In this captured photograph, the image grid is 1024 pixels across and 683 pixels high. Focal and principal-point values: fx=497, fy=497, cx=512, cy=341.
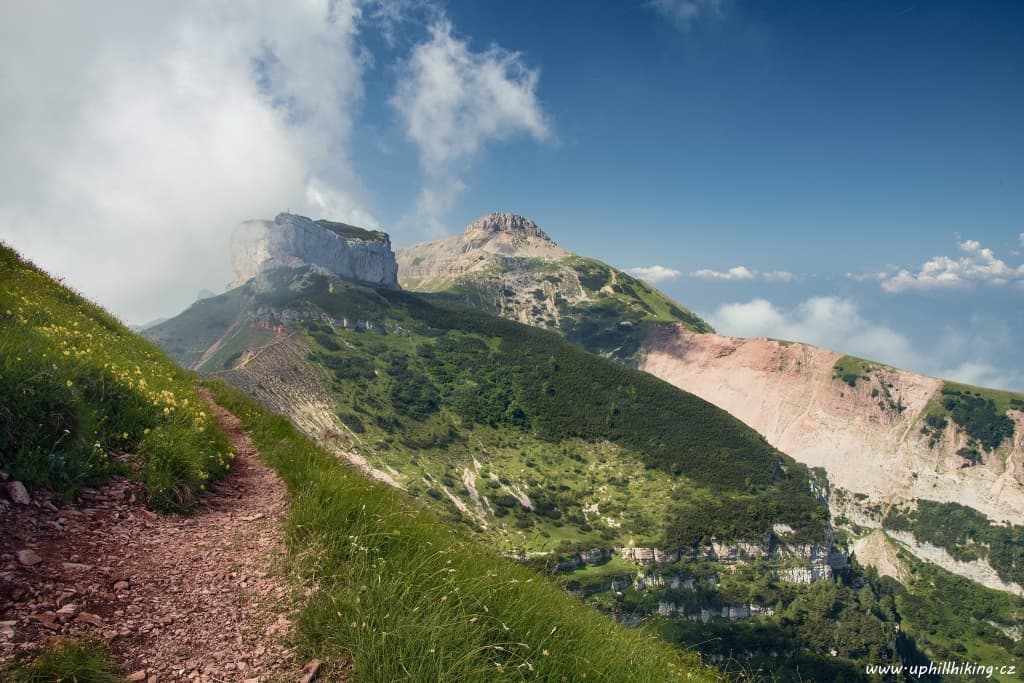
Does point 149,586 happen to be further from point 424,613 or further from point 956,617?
point 956,617

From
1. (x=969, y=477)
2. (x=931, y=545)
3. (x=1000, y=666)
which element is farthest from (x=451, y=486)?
(x=969, y=477)

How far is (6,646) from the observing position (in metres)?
3.52

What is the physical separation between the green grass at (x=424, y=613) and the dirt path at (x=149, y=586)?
41cm

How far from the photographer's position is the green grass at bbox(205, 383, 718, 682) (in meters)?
3.94

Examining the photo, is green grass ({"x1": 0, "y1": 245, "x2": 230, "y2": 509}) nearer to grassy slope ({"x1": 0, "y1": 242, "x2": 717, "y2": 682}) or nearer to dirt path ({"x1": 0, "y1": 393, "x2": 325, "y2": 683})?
grassy slope ({"x1": 0, "y1": 242, "x2": 717, "y2": 682})

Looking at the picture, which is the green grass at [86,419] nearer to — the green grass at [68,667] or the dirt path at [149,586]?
the dirt path at [149,586]

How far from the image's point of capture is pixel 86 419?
6570 millimetres

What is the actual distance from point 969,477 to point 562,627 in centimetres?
26781

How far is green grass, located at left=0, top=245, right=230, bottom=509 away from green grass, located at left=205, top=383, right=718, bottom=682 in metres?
2.57

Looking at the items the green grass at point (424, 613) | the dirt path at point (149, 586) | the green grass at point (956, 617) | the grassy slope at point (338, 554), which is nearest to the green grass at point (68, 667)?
the grassy slope at point (338, 554)

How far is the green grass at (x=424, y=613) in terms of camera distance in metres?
3.94

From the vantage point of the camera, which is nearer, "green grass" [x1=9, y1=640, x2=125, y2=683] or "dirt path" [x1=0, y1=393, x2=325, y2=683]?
"green grass" [x1=9, y1=640, x2=125, y2=683]

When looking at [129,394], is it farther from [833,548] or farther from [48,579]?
[833,548]

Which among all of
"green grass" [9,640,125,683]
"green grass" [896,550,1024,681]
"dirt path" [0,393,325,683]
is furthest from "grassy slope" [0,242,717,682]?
"green grass" [896,550,1024,681]
